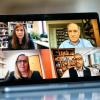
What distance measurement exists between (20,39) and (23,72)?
154mm

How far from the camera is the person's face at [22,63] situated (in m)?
1.20

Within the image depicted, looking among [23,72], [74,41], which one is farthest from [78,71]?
[23,72]

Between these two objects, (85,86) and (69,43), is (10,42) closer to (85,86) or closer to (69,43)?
(69,43)

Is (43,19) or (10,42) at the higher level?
(43,19)

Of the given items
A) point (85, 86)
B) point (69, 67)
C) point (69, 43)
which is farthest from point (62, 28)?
point (85, 86)

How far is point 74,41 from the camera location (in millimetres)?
1277

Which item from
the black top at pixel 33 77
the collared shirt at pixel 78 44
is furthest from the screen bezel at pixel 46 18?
the collared shirt at pixel 78 44

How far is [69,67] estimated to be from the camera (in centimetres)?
123

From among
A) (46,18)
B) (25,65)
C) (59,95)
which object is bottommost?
(59,95)

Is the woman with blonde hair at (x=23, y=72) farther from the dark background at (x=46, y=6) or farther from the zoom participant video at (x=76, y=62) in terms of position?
the dark background at (x=46, y=6)

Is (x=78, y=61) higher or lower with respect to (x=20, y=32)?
lower

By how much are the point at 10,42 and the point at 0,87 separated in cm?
21

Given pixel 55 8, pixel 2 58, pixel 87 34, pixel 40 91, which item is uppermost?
pixel 55 8

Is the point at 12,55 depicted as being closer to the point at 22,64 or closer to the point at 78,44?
the point at 22,64
